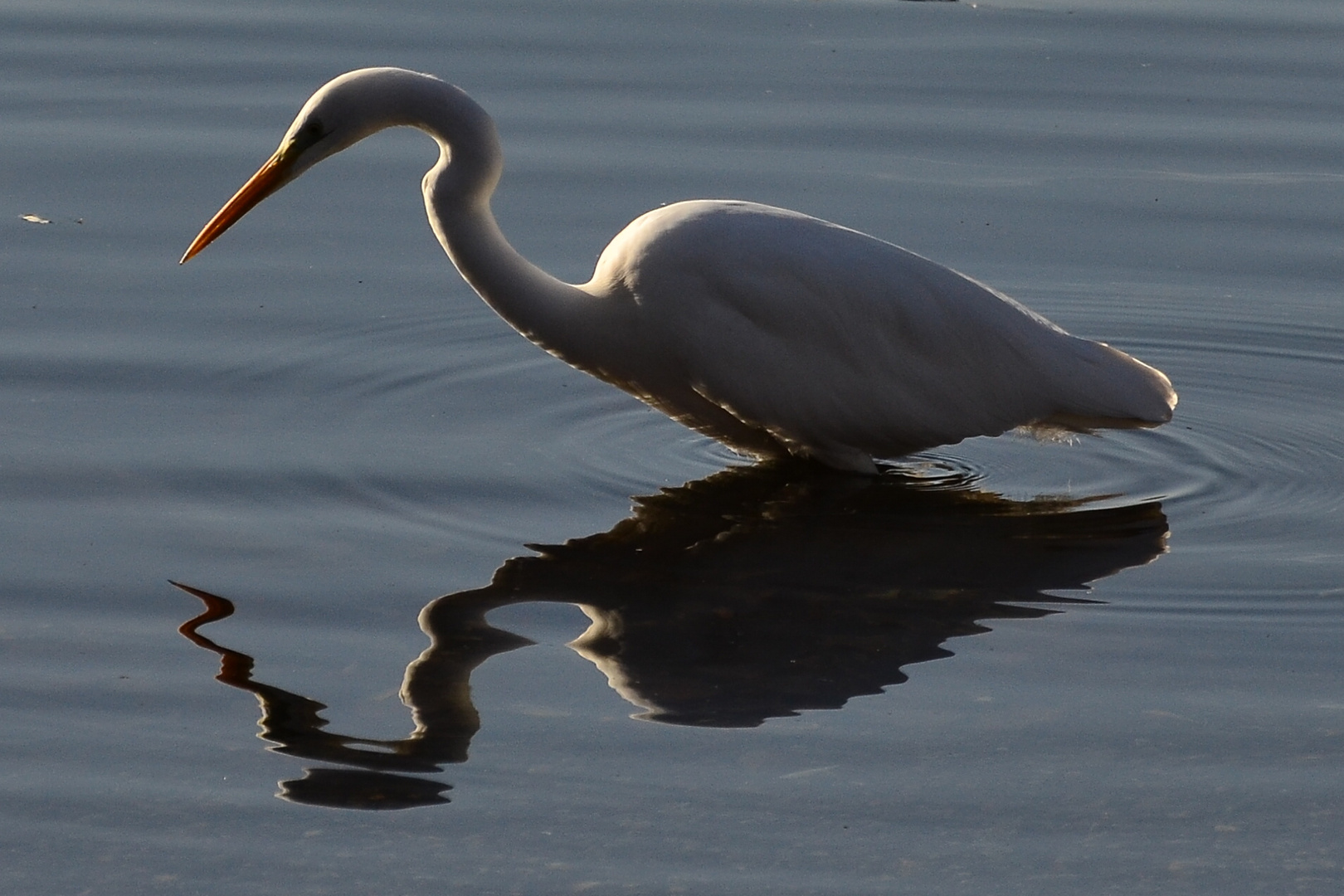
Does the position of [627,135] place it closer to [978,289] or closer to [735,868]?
[978,289]

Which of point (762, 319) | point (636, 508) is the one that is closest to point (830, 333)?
point (762, 319)

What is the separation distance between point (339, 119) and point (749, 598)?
6.11 ft

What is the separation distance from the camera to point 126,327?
23.8ft

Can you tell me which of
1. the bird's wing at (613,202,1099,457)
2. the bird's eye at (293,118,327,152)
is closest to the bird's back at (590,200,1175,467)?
the bird's wing at (613,202,1099,457)

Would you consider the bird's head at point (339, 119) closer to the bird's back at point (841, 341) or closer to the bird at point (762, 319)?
the bird at point (762, 319)

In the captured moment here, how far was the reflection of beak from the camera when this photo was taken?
6.26m

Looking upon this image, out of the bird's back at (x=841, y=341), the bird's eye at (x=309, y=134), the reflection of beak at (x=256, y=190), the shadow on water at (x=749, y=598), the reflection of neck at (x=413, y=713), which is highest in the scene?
the bird's eye at (x=309, y=134)

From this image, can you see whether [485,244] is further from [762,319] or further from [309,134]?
[762,319]

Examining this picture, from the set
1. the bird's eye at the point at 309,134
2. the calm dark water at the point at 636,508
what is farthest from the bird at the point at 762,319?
the calm dark water at the point at 636,508

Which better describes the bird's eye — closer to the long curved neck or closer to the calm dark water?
the long curved neck

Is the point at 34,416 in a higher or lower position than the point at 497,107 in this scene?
lower

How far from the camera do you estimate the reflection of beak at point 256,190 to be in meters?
6.26

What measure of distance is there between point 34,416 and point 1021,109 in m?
4.85

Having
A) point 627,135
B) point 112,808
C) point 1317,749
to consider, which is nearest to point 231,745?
point 112,808
